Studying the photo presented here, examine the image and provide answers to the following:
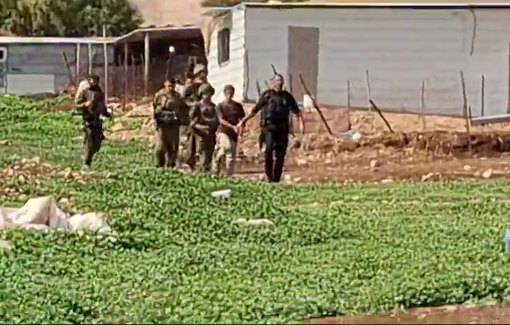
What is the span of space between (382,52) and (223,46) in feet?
15.8

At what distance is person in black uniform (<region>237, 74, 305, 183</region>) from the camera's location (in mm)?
17797

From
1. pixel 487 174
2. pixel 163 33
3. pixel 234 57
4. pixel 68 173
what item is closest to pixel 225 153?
pixel 68 173

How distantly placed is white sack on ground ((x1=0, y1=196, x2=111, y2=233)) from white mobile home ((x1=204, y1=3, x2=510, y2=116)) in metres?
16.2

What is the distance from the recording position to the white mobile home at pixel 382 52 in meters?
28.0

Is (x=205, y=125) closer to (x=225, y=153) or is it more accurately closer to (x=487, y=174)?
(x=225, y=153)

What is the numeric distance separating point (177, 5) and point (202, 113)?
128 ft

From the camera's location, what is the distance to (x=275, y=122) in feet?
58.4

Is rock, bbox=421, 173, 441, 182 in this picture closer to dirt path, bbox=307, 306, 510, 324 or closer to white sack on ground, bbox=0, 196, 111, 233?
white sack on ground, bbox=0, 196, 111, 233

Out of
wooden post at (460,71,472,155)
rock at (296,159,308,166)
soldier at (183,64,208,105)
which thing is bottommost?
rock at (296,159,308,166)

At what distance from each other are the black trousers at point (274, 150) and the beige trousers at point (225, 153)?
505mm

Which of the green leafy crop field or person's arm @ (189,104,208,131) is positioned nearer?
the green leafy crop field

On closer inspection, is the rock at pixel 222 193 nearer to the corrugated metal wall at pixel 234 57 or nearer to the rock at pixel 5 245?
the rock at pixel 5 245

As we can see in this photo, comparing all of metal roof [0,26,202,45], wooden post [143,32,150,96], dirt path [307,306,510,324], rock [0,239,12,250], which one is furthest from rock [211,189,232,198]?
metal roof [0,26,202,45]

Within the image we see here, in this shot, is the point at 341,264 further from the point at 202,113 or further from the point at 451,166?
the point at 451,166
